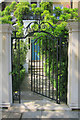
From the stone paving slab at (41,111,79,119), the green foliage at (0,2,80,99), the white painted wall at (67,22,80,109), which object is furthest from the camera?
the green foliage at (0,2,80,99)

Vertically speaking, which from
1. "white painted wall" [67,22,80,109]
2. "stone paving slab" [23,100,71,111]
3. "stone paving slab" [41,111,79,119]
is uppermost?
"white painted wall" [67,22,80,109]

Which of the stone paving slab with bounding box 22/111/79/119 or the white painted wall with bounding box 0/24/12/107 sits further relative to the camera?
the white painted wall with bounding box 0/24/12/107

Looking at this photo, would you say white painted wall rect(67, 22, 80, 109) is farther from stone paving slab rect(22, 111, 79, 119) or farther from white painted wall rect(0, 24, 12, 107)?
white painted wall rect(0, 24, 12, 107)

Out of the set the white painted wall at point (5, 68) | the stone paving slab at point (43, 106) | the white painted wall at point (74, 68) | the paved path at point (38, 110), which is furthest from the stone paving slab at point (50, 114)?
the white painted wall at point (5, 68)

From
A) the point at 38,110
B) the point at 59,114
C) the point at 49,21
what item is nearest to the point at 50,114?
the point at 59,114

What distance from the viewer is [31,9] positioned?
35.4ft

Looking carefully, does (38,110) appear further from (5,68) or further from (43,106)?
(5,68)

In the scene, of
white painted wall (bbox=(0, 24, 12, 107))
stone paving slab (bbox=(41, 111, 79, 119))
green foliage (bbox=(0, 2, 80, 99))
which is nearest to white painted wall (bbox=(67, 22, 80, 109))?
stone paving slab (bbox=(41, 111, 79, 119))

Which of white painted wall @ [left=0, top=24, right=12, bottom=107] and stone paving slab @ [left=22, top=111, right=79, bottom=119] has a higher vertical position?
white painted wall @ [left=0, top=24, right=12, bottom=107]

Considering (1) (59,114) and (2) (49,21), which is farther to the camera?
(2) (49,21)

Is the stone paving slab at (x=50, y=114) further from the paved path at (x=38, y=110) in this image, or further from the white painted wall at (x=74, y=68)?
the white painted wall at (x=74, y=68)

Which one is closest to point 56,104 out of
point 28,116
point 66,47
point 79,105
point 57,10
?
point 79,105

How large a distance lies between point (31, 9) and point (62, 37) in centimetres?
714

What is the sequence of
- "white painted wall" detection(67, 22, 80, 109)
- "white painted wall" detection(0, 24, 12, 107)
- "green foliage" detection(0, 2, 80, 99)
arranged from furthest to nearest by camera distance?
"green foliage" detection(0, 2, 80, 99) → "white painted wall" detection(0, 24, 12, 107) → "white painted wall" detection(67, 22, 80, 109)
